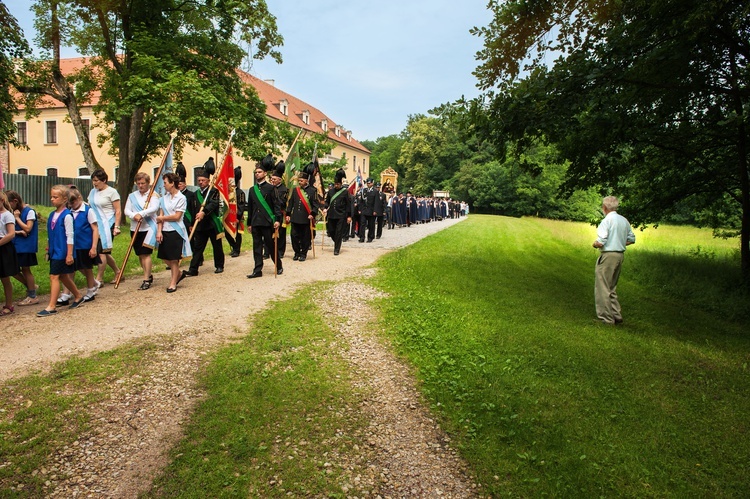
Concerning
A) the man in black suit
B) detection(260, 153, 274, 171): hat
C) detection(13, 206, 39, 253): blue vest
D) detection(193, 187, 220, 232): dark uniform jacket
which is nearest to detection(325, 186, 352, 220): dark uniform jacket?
detection(260, 153, 274, 171): hat

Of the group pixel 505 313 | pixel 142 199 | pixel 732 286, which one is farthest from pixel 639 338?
pixel 142 199

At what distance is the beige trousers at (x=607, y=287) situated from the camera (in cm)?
764

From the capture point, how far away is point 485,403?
433 centimetres

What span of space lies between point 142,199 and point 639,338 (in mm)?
8137

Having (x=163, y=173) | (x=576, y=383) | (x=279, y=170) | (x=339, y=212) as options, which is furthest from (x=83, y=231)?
(x=339, y=212)

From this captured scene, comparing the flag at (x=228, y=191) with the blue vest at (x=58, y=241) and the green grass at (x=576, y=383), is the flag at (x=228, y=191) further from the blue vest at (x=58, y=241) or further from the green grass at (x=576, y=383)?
the green grass at (x=576, y=383)

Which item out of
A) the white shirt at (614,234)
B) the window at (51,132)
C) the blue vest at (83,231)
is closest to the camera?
the blue vest at (83,231)

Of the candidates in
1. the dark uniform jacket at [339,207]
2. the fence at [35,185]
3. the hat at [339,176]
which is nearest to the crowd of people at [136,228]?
the dark uniform jacket at [339,207]

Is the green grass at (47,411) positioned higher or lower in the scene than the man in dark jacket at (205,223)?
lower

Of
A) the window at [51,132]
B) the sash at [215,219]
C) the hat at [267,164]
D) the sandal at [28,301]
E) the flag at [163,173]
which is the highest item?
the window at [51,132]

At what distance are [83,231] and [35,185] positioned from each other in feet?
88.0

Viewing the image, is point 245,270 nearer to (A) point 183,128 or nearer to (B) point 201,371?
(B) point 201,371

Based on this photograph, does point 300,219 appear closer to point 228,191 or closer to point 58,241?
point 228,191

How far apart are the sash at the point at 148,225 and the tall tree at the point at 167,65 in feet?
30.0
